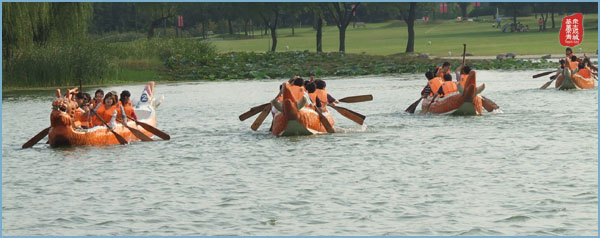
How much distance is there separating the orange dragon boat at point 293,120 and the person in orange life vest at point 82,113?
163 inches

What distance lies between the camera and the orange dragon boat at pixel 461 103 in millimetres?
26578

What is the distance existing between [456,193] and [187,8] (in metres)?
96.9

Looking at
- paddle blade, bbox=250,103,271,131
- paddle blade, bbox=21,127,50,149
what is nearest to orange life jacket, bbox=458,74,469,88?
paddle blade, bbox=250,103,271,131

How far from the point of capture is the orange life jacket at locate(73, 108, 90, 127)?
72.2 feet

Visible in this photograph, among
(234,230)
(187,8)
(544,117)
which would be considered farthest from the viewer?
(187,8)

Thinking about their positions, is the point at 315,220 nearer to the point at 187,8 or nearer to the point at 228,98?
the point at 228,98

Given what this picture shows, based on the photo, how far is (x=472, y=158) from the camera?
63.6ft

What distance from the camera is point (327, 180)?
17.1 meters

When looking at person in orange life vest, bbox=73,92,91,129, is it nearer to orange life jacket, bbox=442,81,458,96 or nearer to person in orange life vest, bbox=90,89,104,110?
person in orange life vest, bbox=90,89,104,110

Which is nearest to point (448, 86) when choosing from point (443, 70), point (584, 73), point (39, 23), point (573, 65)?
point (443, 70)

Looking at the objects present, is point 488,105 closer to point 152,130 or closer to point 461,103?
point 461,103

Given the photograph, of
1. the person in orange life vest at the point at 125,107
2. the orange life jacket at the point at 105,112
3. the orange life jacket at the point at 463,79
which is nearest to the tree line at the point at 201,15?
the person in orange life vest at the point at 125,107

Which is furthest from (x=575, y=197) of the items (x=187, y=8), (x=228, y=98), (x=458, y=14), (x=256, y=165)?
(x=458, y=14)

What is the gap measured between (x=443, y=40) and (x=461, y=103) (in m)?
61.5
